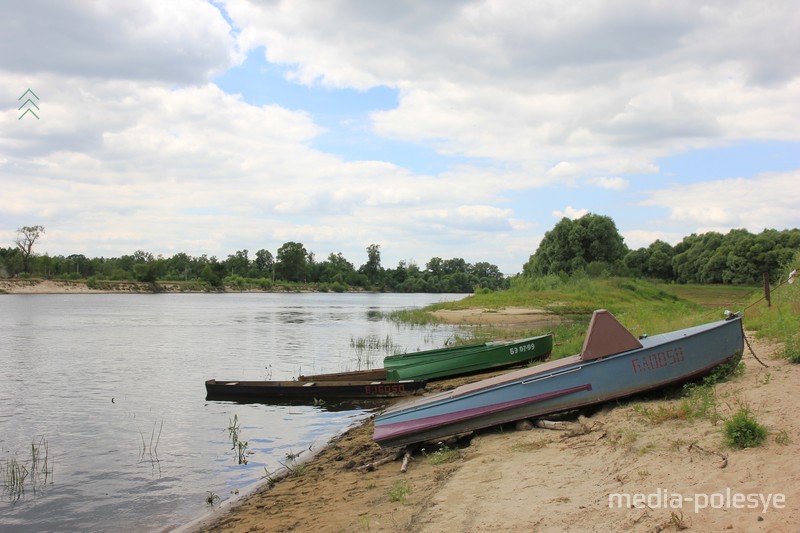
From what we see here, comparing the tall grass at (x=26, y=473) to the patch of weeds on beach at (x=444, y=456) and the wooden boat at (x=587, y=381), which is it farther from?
the patch of weeds on beach at (x=444, y=456)

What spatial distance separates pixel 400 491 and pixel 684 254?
88.6 metres

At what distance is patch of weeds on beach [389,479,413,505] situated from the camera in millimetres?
7381

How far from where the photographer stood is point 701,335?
30.9 feet

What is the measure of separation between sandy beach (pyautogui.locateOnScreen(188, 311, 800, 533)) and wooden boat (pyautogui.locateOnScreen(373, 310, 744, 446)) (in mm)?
312

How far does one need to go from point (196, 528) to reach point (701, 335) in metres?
8.18

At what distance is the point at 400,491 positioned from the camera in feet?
24.7

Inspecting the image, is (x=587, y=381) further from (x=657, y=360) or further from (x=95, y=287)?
(x=95, y=287)

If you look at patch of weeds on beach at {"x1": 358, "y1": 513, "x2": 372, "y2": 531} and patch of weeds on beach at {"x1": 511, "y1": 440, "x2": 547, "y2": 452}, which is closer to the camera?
patch of weeds on beach at {"x1": 358, "y1": 513, "x2": 372, "y2": 531}

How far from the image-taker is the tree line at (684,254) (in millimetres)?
62688

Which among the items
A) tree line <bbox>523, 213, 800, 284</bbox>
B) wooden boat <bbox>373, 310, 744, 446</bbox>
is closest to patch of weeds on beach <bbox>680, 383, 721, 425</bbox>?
wooden boat <bbox>373, 310, 744, 446</bbox>

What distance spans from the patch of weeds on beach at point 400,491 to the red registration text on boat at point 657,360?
160 inches

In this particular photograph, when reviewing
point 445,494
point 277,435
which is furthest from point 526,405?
point 277,435

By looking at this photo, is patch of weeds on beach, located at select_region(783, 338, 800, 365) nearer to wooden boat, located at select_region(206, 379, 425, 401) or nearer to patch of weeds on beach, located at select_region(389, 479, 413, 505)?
patch of weeds on beach, located at select_region(389, 479, 413, 505)

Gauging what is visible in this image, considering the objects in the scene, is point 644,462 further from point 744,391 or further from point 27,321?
point 27,321
